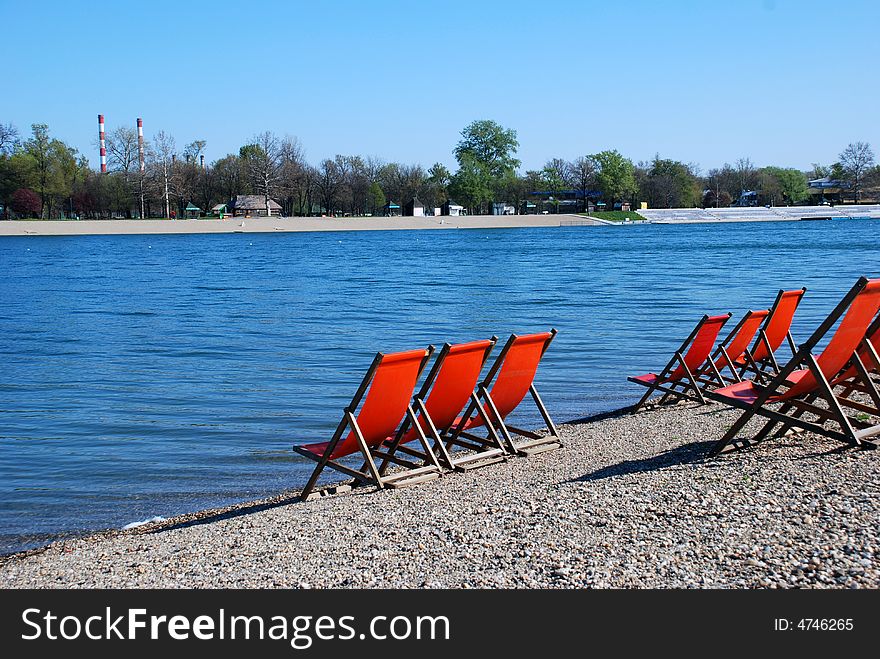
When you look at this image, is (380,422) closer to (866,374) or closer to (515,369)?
(515,369)

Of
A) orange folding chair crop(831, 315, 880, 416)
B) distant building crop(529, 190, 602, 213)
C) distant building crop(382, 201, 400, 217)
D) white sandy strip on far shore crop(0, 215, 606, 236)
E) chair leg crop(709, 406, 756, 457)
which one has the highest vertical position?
distant building crop(529, 190, 602, 213)

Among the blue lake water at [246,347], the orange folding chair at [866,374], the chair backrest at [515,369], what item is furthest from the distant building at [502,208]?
the orange folding chair at [866,374]

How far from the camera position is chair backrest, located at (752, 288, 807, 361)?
30.6 ft

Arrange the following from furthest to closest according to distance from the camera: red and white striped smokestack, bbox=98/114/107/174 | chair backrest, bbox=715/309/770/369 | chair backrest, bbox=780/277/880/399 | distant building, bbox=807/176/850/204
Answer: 1. distant building, bbox=807/176/850/204
2. red and white striped smokestack, bbox=98/114/107/174
3. chair backrest, bbox=715/309/770/369
4. chair backrest, bbox=780/277/880/399

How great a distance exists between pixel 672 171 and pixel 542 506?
13681cm

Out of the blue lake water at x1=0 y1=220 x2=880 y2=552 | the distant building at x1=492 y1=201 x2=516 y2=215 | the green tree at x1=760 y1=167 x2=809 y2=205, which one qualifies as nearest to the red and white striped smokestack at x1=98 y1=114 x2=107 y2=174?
the distant building at x1=492 y1=201 x2=516 y2=215

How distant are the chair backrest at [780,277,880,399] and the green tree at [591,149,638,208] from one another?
396 feet

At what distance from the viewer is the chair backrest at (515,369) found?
756cm

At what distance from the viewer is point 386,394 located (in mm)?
6797

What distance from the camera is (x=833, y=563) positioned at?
399 centimetres

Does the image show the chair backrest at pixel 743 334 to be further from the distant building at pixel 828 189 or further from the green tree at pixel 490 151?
the distant building at pixel 828 189

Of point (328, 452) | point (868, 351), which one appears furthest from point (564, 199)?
point (328, 452)

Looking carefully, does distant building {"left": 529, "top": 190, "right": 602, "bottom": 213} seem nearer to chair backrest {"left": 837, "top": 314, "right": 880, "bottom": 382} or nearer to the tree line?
the tree line
